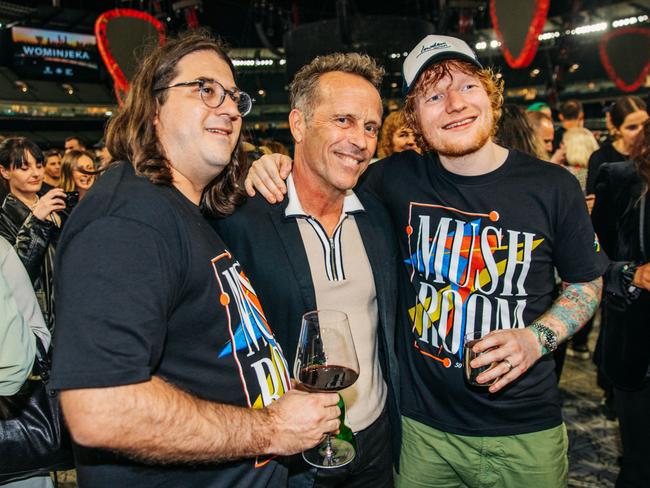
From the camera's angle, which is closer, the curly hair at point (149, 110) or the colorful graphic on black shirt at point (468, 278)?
the curly hair at point (149, 110)

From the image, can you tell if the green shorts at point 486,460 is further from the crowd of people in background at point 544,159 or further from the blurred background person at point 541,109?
the blurred background person at point 541,109

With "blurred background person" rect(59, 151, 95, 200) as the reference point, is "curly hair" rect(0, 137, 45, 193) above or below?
above

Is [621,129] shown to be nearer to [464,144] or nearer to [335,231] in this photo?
[464,144]

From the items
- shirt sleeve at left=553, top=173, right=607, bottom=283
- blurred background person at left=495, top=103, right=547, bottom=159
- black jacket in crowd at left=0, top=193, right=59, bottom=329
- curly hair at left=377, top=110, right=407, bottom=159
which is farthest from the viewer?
curly hair at left=377, top=110, right=407, bottom=159

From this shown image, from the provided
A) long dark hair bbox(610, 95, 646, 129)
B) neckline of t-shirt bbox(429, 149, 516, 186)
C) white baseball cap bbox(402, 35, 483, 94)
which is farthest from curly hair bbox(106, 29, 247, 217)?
long dark hair bbox(610, 95, 646, 129)

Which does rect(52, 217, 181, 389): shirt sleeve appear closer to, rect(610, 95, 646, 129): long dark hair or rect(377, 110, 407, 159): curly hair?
rect(377, 110, 407, 159): curly hair

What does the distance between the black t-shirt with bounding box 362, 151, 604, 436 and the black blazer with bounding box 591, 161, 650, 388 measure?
0.51 meters

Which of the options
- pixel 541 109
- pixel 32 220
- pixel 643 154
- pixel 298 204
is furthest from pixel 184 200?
pixel 541 109

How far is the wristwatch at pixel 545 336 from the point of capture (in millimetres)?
1724

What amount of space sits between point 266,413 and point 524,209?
46.8 inches

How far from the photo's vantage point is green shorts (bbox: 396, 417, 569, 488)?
1827 millimetres

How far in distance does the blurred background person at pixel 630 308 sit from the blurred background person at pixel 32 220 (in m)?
3.13

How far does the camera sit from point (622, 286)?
7.30 ft

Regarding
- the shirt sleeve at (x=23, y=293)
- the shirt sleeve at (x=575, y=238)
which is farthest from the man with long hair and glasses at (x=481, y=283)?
the shirt sleeve at (x=23, y=293)
